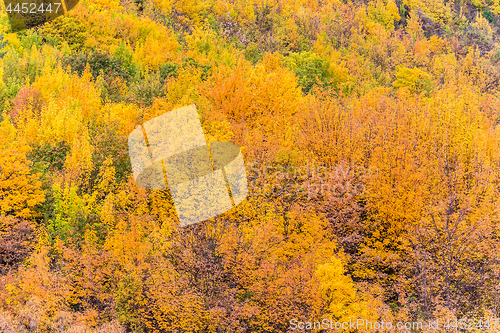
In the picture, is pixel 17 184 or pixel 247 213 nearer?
pixel 247 213

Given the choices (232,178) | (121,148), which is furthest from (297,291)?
(121,148)

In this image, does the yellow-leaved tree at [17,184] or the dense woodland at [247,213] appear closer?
the dense woodland at [247,213]

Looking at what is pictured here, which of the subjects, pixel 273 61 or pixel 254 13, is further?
pixel 254 13

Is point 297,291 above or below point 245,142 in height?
below

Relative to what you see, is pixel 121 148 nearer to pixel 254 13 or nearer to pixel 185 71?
pixel 185 71

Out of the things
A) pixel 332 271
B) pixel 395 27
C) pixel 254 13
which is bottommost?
pixel 395 27

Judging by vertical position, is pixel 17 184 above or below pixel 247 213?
above

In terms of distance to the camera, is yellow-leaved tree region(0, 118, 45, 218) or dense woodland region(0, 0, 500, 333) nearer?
dense woodland region(0, 0, 500, 333)

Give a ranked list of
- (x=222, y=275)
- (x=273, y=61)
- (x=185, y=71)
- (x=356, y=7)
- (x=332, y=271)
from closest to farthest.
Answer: (x=332, y=271) → (x=222, y=275) → (x=185, y=71) → (x=273, y=61) → (x=356, y=7)
